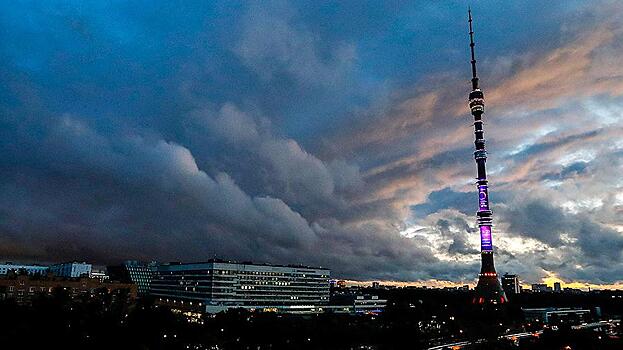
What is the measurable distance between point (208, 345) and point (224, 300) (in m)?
87.3

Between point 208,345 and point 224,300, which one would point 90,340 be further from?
point 224,300

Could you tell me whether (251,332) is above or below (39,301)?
below

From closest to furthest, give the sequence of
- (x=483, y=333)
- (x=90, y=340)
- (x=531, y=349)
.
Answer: (x=90, y=340) < (x=531, y=349) < (x=483, y=333)

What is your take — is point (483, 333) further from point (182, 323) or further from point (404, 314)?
point (182, 323)

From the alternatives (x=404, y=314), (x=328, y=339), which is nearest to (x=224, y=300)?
(x=404, y=314)

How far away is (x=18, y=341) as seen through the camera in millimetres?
78562

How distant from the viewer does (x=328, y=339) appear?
124375 millimetres

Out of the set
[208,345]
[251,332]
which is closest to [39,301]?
[208,345]

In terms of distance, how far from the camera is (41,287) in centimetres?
16100

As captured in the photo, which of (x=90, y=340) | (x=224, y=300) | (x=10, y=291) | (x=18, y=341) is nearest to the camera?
(x=18, y=341)

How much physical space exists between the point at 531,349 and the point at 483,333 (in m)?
65.6

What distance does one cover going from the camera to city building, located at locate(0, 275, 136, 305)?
15312cm

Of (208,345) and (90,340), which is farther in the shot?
(208,345)

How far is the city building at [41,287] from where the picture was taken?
15312 centimetres
